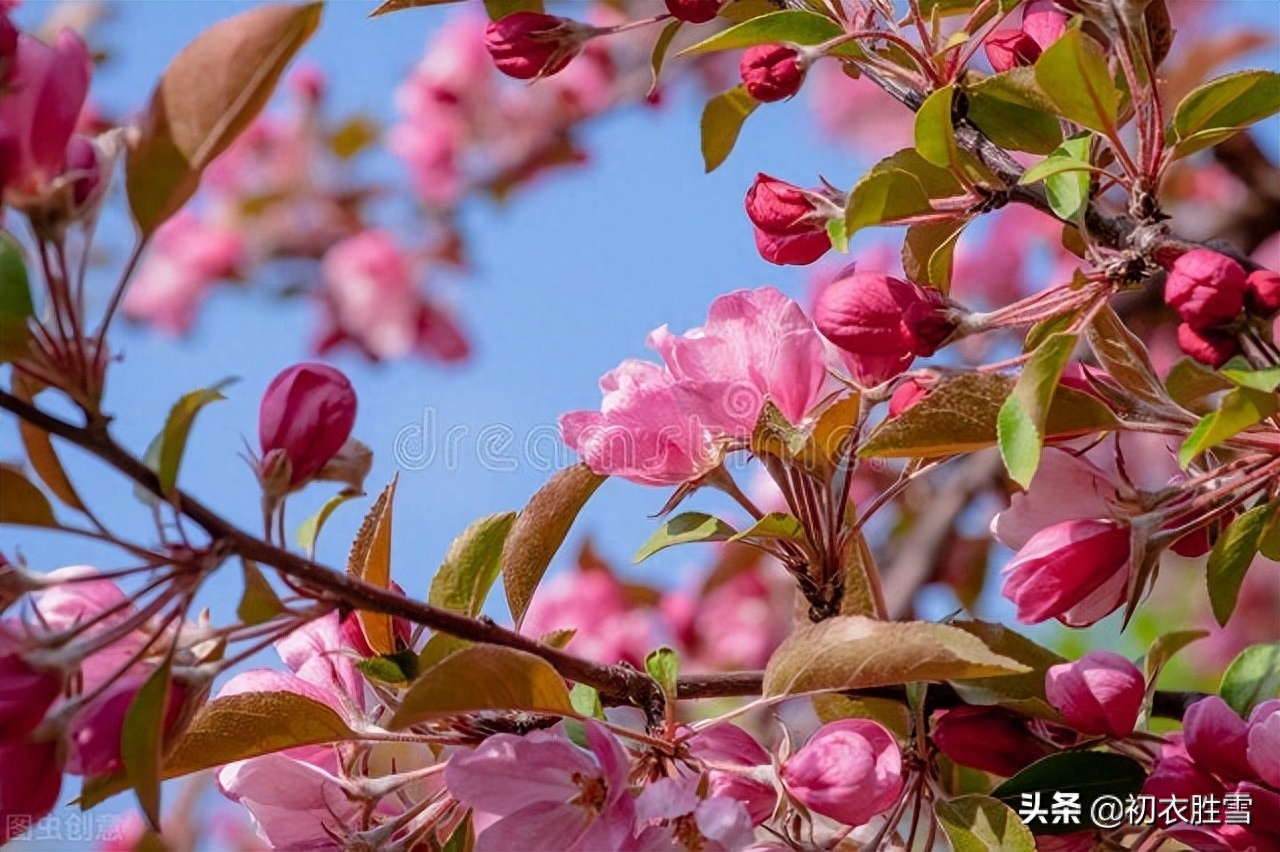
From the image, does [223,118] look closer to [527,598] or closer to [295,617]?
[295,617]

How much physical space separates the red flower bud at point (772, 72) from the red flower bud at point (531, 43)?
0.17 m

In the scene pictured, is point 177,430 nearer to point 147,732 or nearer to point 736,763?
point 147,732

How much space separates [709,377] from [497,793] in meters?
0.31

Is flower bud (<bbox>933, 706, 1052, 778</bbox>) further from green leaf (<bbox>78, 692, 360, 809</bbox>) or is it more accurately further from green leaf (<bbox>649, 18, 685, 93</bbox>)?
green leaf (<bbox>649, 18, 685, 93</bbox>)

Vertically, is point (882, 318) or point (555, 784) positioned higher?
point (882, 318)

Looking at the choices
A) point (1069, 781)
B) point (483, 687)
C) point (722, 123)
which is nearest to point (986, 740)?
point (1069, 781)

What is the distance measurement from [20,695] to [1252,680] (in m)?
0.85

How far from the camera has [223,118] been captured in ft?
2.53

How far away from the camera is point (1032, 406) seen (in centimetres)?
85

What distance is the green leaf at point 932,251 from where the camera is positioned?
1057 mm

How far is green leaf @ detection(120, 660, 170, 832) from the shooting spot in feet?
2.39

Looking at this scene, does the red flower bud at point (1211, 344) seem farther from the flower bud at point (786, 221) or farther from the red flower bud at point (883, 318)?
the flower bud at point (786, 221)

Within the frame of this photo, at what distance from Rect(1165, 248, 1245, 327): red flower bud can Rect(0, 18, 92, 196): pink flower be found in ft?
2.04

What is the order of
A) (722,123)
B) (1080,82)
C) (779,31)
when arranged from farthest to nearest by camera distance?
1. (722,123)
2. (779,31)
3. (1080,82)
